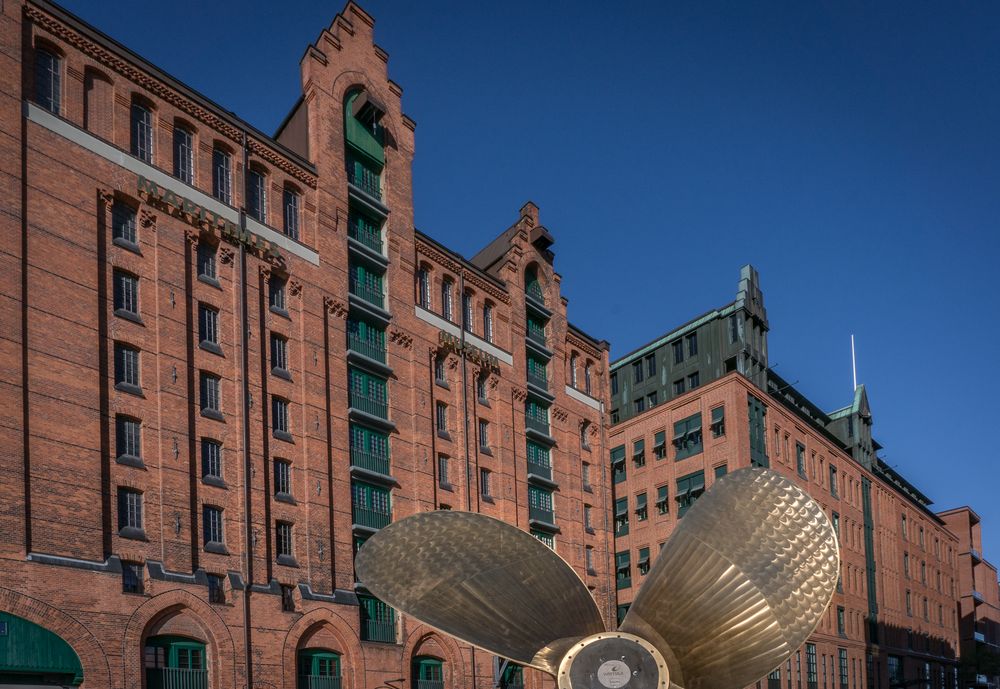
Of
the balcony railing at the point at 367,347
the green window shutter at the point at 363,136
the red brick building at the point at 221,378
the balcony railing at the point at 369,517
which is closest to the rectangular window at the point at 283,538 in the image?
the red brick building at the point at 221,378

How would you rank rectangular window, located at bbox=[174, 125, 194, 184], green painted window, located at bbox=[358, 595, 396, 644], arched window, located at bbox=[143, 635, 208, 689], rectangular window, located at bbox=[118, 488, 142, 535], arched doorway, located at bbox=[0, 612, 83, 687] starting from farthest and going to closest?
green painted window, located at bbox=[358, 595, 396, 644], rectangular window, located at bbox=[174, 125, 194, 184], rectangular window, located at bbox=[118, 488, 142, 535], arched window, located at bbox=[143, 635, 208, 689], arched doorway, located at bbox=[0, 612, 83, 687]

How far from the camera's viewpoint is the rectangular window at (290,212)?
1620 inches

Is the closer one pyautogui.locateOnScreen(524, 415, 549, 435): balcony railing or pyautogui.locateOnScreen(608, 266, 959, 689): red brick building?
pyautogui.locateOnScreen(524, 415, 549, 435): balcony railing

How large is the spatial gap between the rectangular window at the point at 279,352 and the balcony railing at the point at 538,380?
662 inches

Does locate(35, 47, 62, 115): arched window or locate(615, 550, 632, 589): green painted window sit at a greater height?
locate(35, 47, 62, 115): arched window

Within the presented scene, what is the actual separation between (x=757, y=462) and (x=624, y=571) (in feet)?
36.0

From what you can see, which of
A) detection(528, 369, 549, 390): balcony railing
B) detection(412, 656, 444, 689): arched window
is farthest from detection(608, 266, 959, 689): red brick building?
detection(412, 656, 444, 689): arched window

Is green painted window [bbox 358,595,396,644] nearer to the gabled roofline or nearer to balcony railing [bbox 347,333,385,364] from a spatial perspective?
balcony railing [bbox 347,333,385,364]

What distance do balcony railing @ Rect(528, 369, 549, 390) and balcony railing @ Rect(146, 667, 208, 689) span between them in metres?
24.5

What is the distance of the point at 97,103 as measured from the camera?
3459 centimetres

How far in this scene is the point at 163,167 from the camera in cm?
3612

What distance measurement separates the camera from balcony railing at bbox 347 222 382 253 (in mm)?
44469

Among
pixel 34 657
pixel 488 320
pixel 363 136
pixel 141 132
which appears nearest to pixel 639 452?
pixel 488 320

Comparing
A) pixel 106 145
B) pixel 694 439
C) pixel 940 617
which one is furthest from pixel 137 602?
pixel 940 617
